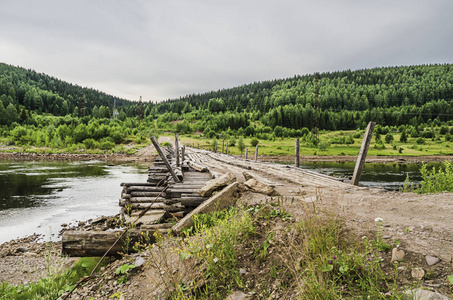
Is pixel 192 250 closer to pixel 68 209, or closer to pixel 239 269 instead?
pixel 239 269

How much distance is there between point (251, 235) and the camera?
15.4 feet

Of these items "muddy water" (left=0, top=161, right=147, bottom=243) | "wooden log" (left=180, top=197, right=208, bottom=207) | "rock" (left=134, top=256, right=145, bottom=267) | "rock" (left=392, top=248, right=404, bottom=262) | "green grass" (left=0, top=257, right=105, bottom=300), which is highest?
"rock" (left=392, top=248, right=404, bottom=262)

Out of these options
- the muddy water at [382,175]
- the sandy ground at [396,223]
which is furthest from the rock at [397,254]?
the muddy water at [382,175]

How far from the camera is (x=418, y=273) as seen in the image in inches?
114

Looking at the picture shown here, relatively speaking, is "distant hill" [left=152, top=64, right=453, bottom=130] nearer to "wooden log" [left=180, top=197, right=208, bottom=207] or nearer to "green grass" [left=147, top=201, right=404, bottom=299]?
"wooden log" [left=180, top=197, right=208, bottom=207]

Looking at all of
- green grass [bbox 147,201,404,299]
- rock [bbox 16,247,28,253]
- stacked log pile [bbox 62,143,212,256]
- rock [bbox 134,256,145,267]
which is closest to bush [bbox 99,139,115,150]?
stacked log pile [bbox 62,143,212,256]

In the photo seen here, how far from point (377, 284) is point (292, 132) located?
11869 centimetres

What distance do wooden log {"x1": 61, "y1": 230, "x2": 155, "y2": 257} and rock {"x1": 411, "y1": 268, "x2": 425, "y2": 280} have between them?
4.83 meters

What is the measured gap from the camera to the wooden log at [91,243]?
5.61 meters

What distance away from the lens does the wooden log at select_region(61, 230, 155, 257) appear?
561 cm

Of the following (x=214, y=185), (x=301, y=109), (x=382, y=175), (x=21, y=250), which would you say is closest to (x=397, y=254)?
(x=214, y=185)

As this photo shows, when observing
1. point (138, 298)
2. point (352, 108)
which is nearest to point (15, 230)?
point (138, 298)

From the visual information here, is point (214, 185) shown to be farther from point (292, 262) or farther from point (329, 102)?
point (329, 102)

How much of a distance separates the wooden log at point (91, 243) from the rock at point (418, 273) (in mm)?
4829
